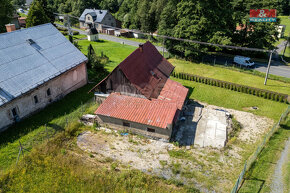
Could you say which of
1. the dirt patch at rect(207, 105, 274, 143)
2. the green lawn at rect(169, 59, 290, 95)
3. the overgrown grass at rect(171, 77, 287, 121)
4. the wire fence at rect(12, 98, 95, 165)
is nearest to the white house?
the green lawn at rect(169, 59, 290, 95)

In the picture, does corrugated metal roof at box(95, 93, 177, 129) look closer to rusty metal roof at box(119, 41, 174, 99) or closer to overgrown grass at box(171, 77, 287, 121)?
rusty metal roof at box(119, 41, 174, 99)

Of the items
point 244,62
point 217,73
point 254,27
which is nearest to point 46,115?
point 217,73

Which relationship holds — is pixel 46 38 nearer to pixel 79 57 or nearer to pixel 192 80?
pixel 79 57

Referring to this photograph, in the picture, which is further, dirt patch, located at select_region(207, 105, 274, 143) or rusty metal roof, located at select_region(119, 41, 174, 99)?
rusty metal roof, located at select_region(119, 41, 174, 99)

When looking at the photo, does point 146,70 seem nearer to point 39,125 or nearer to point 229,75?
point 39,125

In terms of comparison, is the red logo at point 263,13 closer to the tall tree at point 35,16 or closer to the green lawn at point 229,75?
the green lawn at point 229,75

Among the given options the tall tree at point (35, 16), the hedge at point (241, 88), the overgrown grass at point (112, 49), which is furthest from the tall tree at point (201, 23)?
the tall tree at point (35, 16)

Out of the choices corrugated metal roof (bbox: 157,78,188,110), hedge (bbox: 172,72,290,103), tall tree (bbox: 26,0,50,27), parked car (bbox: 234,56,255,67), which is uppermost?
tall tree (bbox: 26,0,50,27)

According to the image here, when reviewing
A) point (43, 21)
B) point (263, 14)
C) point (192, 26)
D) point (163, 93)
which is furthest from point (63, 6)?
point (163, 93)
